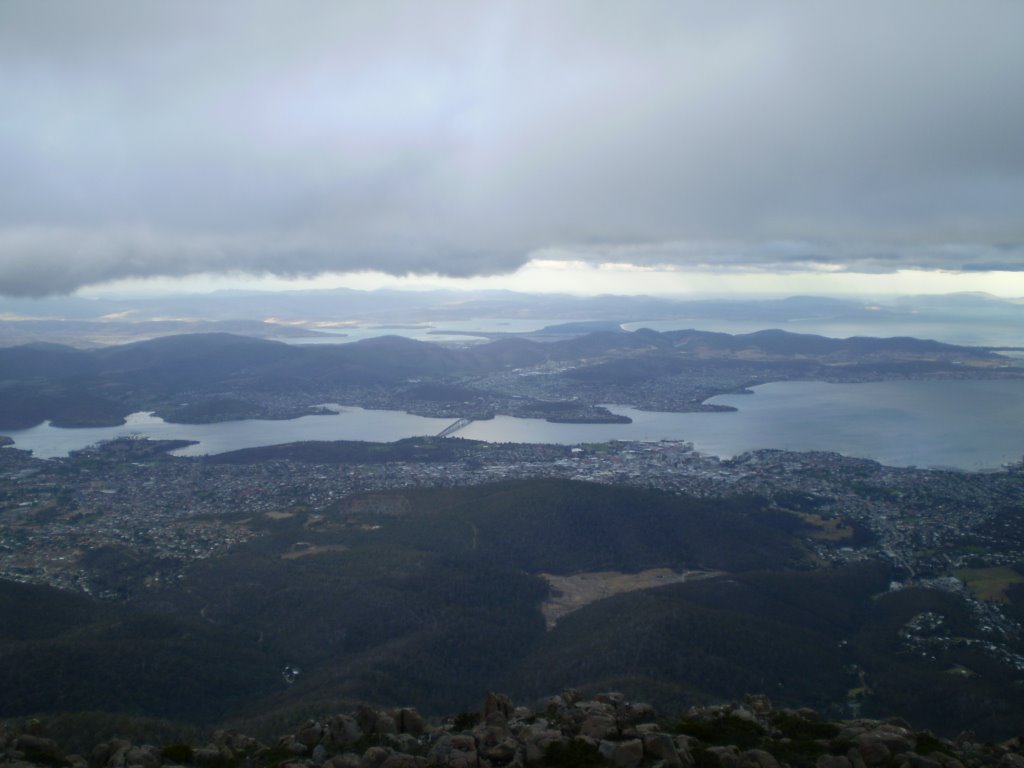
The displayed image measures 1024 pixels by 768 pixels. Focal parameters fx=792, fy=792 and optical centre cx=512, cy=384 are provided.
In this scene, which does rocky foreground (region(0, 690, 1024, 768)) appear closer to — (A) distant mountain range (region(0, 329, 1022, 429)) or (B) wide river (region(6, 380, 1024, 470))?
(B) wide river (region(6, 380, 1024, 470))

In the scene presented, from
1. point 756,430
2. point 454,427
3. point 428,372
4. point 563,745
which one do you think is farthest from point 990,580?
point 428,372

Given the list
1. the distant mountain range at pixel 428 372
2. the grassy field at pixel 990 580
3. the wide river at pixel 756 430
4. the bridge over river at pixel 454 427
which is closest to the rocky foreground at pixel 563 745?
the grassy field at pixel 990 580

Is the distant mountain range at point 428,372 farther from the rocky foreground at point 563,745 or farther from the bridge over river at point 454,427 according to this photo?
the rocky foreground at point 563,745

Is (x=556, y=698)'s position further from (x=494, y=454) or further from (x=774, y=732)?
(x=494, y=454)

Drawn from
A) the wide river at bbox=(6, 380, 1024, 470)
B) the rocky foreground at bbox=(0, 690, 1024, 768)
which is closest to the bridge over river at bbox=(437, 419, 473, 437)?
the wide river at bbox=(6, 380, 1024, 470)

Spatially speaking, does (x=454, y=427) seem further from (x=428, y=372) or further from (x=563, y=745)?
(x=563, y=745)
